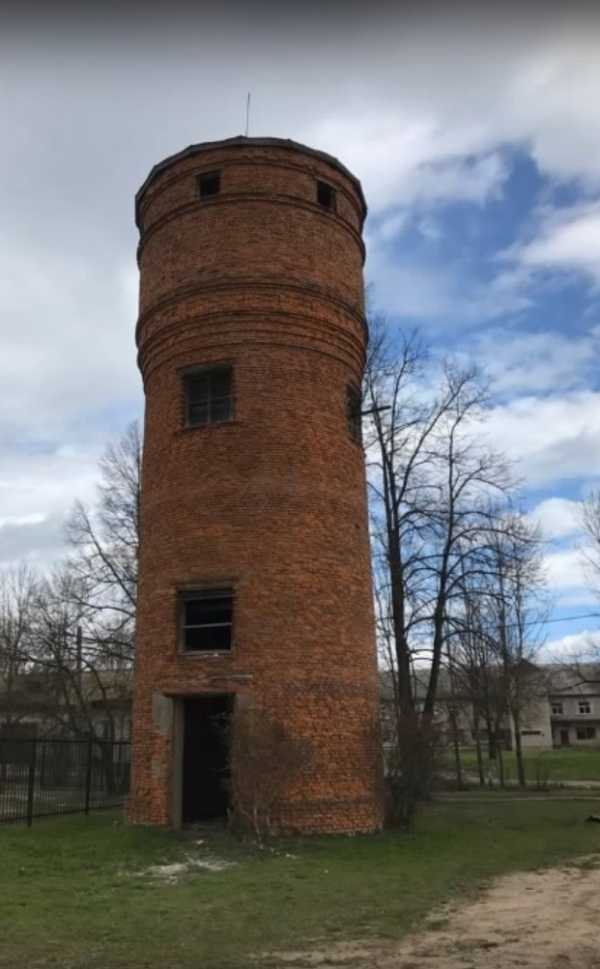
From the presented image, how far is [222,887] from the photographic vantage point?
10.2m

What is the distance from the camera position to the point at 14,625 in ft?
139

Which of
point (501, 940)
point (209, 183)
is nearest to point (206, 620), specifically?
point (209, 183)

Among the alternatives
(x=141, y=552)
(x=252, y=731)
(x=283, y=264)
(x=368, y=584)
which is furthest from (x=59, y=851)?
(x=283, y=264)

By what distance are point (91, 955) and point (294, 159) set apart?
552 inches

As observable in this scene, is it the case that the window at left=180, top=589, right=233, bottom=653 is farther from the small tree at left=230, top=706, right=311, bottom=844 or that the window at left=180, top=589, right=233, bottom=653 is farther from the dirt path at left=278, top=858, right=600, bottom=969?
the dirt path at left=278, top=858, right=600, bottom=969

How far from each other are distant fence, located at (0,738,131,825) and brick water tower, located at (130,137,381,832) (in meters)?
3.41

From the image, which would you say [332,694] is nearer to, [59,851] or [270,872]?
[270,872]

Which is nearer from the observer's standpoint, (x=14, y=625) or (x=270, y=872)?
(x=270, y=872)

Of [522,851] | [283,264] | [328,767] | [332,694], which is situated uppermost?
[283,264]

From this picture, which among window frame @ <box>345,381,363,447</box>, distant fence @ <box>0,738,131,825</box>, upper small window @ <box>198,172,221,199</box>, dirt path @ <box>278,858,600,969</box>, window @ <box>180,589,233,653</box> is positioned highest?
upper small window @ <box>198,172,221,199</box>

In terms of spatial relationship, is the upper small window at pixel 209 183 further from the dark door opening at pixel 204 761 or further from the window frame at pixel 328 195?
the dark door opening at pixel 204 761

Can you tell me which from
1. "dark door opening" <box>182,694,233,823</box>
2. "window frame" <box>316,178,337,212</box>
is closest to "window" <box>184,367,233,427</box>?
"window frame" <box>316,178,337,212</box>

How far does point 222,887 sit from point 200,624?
18.3 ft

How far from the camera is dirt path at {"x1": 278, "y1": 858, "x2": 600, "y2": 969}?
22.6ft
